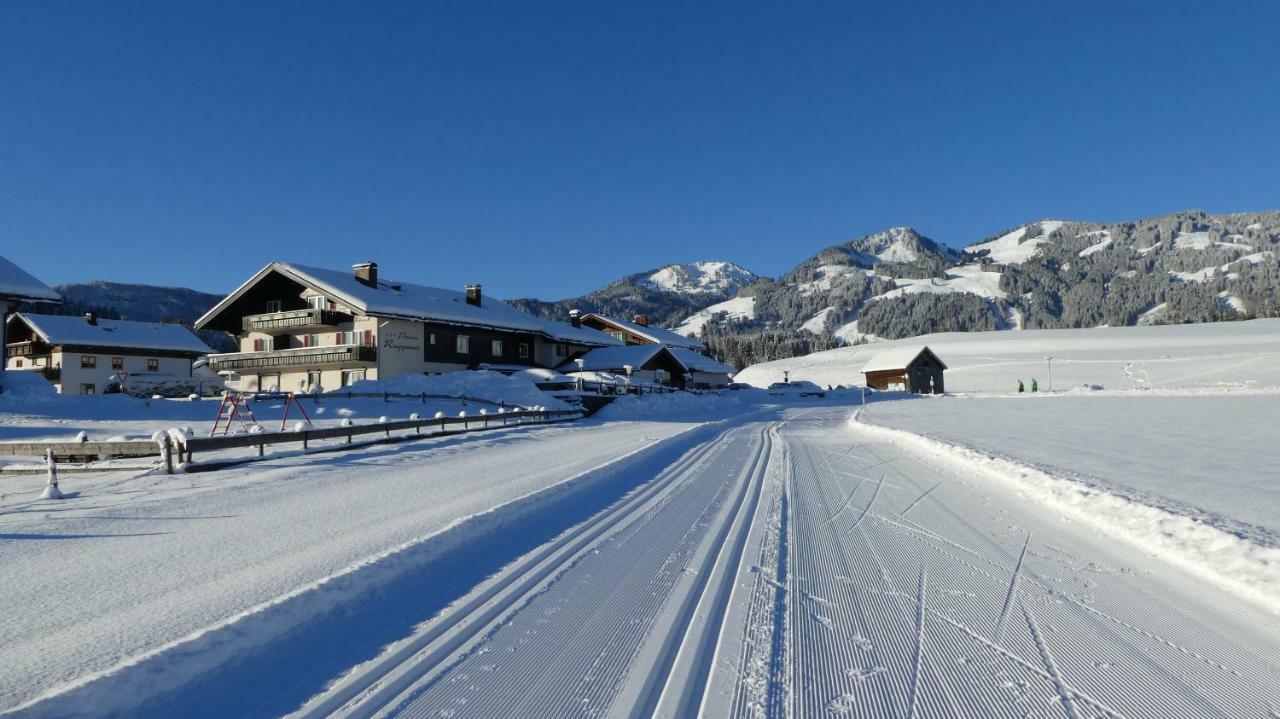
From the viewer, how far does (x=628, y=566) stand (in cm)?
680

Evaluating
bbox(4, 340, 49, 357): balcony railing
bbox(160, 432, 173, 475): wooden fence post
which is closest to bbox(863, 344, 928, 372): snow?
bbox(160, 432, 173, 475): wooden fence post

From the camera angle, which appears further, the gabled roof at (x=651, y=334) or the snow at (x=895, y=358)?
the snow at (x=895, y=358)

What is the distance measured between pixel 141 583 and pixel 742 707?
578 centimetres

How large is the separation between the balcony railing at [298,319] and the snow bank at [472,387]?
633 centimetres

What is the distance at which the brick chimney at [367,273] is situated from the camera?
149 feet

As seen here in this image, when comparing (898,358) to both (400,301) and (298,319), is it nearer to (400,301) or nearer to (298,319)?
(400,301)

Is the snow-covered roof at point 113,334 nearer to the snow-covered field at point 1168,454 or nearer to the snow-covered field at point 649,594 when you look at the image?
the snow-covered field at point 649,594

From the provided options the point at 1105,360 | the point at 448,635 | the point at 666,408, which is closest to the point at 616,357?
the point at 666,408

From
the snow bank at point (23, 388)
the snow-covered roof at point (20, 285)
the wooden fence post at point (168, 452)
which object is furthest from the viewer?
the snow-covered roof at point (20, 285)

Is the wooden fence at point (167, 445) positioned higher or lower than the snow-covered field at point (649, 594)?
higher

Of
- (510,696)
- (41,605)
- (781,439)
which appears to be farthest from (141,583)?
(781,439)

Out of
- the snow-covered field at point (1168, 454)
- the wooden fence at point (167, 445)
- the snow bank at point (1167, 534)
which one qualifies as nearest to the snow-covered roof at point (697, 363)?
the snow-covered field at point (1168, 454)

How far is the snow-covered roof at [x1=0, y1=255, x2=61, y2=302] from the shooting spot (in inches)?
1139

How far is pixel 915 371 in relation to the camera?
81.6 meters
